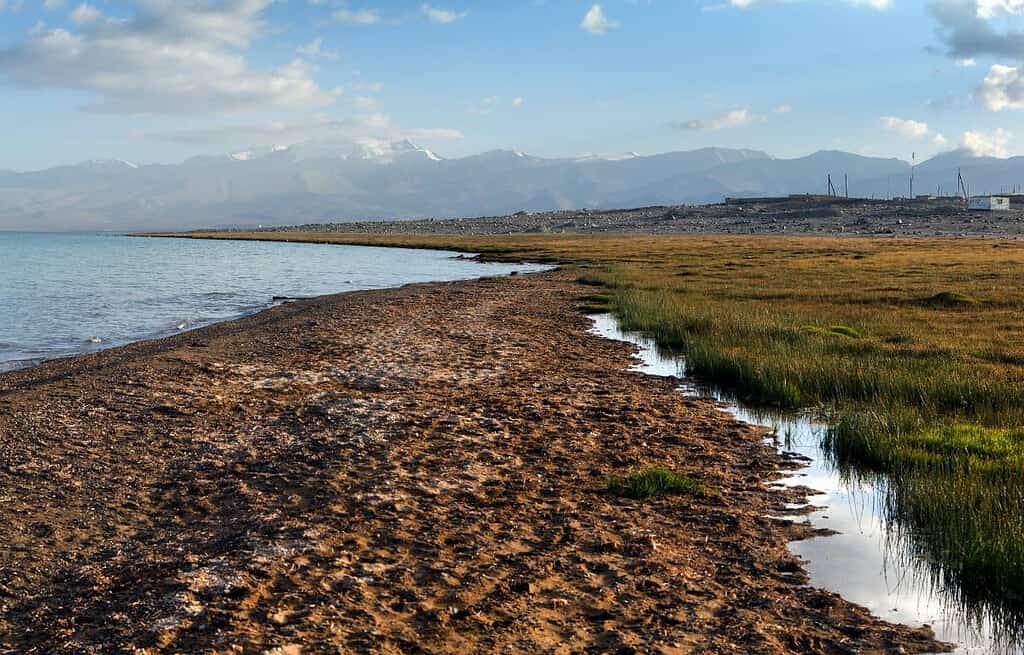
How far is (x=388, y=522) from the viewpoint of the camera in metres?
9.70

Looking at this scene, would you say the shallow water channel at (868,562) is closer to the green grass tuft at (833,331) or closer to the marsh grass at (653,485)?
the marsh grass at (653,485)

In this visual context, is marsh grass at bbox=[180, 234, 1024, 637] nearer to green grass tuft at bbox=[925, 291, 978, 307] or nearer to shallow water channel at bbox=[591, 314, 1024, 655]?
green grass tuft at bbox=[925, 291, 978, 307]

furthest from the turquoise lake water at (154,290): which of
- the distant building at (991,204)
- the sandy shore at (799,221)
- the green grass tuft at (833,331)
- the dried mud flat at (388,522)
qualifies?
the distant building at (991,204)

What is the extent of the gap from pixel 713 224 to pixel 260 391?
143079 millimetres

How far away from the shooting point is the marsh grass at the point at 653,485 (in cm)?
1094

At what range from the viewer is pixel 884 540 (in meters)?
9.73

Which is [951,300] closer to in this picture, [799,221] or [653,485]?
[653,485]

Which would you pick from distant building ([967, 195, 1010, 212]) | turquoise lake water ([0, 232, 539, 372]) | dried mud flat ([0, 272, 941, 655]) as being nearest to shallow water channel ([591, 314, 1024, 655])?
dried mud flat ([0, 272, 941, 655])

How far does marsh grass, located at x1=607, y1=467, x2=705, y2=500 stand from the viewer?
10938 mm

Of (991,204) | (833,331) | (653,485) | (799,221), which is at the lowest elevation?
(653,485)

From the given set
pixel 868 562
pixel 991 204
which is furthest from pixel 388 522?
pixel 991 204

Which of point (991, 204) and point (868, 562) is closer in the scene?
point (868, 562)

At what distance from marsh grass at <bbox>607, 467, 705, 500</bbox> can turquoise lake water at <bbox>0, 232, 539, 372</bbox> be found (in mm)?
19854

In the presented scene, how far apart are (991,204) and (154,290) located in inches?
5838
